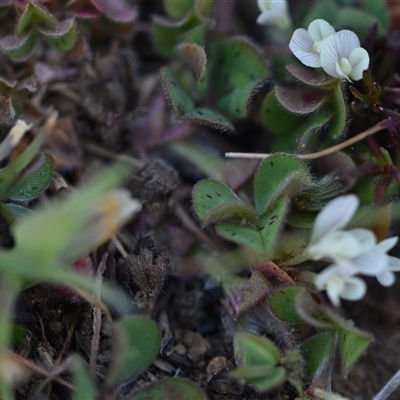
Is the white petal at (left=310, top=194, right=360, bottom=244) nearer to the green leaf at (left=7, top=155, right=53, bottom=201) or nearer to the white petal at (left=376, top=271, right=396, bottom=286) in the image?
the white petal at (left=376, top=271, right=396, bottom=286)

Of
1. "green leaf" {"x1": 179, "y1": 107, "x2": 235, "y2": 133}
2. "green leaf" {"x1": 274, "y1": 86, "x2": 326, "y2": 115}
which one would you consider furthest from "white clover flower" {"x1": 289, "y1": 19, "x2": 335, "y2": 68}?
"green leaf" {"x1": 179, "y1": 107, "x2": 235, "y2": 133}

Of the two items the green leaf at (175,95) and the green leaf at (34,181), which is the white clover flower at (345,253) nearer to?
the green leaf at (175,95)

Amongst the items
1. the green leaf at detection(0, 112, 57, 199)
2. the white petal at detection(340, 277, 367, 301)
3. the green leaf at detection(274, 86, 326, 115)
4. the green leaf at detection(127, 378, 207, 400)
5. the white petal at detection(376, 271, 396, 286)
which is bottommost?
the green leaf at detection(127, 378, 207, 400)

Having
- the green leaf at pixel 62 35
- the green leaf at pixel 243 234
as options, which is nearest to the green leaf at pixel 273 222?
the green leaf at pixel 243 234

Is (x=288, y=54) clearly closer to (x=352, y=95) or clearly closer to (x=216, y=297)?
(x=352, y=95)

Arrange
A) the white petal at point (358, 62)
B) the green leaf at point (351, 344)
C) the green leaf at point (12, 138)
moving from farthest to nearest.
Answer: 1. the white petal at point (358, 62)
2. the green leaf at point (12, 138)
3. the green leaf at point (351, 344)

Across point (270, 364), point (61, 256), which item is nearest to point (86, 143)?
point (61, 256)
